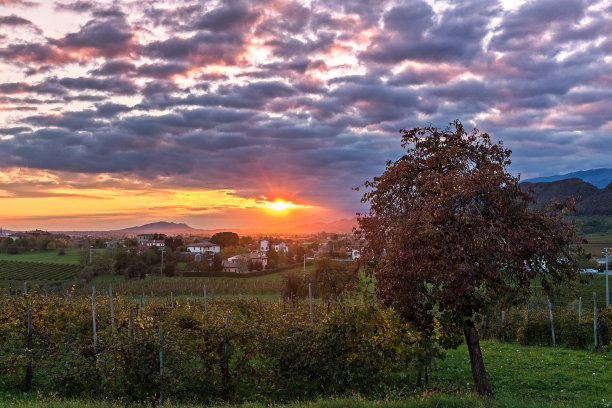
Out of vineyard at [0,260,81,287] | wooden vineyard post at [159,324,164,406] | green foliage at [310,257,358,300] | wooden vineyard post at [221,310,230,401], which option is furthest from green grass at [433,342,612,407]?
vineyard at [0,260,81,287]

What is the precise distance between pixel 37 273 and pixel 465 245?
84698mm

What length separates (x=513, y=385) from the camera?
12.7 metres

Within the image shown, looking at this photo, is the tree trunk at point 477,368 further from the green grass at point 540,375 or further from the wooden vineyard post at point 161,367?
the wooden vineyard post at point 161,367

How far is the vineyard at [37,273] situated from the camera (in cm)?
6856

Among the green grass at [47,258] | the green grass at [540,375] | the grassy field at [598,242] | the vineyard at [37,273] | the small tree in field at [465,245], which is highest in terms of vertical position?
the small tree in field at [465,245]

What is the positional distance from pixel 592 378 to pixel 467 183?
861 centimetres

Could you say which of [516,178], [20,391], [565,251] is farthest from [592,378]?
[20,391]

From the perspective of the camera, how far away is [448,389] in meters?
11.4

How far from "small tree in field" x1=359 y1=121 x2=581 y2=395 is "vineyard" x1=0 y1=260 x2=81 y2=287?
Answer: 68437 mm

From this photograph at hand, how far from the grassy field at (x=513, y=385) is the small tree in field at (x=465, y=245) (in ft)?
5.22

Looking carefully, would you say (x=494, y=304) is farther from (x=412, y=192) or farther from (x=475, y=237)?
(x=412, y=192)

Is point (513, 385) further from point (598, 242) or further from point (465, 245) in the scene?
point (598, 242)

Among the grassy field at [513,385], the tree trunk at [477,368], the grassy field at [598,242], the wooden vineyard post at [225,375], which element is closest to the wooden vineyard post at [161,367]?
the grassy field at [513,385]

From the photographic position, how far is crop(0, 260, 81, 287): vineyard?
6856 cm
